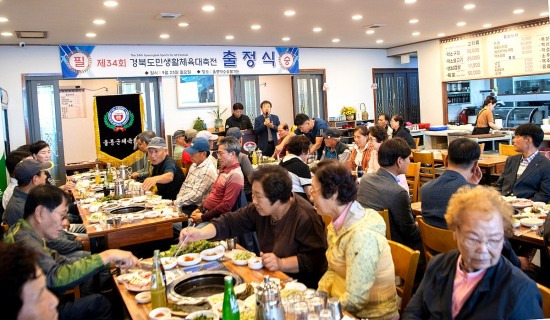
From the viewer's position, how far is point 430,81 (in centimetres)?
1102

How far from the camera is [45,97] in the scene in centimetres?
895

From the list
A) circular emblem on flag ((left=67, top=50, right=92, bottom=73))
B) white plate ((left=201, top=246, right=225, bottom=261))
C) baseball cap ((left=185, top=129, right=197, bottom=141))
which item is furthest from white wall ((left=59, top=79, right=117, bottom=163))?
white plate ((left=201, top=246, right=225, bottom=261))

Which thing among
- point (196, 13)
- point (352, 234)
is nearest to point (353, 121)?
point (196, 13)

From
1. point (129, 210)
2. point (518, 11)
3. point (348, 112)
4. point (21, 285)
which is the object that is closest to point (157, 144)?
point (129, 210)

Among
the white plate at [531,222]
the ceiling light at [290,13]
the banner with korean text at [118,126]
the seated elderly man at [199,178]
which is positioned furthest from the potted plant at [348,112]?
the white plate at [531,222]

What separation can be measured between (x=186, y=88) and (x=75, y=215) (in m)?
4.47

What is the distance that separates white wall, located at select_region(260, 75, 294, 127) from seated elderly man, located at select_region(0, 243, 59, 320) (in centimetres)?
1116

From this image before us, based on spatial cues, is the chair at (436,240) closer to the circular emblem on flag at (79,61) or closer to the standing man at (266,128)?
the standing man at (266,128)

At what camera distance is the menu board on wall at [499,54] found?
29.0ft

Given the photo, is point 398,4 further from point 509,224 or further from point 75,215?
point 509,224

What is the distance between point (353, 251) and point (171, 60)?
8.27 metres

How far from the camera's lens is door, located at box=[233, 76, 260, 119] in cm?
1043

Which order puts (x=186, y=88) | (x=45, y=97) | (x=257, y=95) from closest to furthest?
1. (x=45, y=97)
2. (x=186, y=88)
3. (x=257, y=95)

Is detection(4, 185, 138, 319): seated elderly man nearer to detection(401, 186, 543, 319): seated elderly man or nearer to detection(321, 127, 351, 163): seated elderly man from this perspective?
detection(401, 186, 543, 319): seated elderly man
